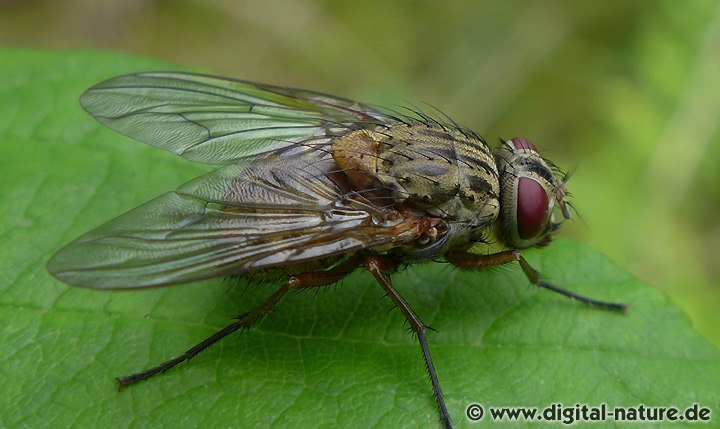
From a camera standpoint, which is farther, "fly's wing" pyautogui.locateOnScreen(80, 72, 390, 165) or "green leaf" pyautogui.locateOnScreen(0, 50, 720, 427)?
"fly's wing" pyautogui.locateOnScreen(80, 72, 390, 165)

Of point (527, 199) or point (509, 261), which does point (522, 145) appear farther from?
point (509, 261)

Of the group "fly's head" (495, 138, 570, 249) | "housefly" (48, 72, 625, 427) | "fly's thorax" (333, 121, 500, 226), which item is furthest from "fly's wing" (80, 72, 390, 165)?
"fly's head" (495, 138, 570, 249)

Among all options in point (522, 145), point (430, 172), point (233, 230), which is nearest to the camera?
point (233, 230)

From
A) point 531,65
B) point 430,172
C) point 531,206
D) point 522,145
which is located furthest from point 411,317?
point 531,65

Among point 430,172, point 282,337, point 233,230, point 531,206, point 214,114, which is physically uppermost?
point 531,206

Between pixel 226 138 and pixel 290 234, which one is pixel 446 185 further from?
pixel 226 138

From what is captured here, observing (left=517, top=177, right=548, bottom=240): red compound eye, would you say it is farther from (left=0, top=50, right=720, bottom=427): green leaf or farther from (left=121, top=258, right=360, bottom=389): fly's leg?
(left=121, top=258, right=360, bottom=389): fly's leg
